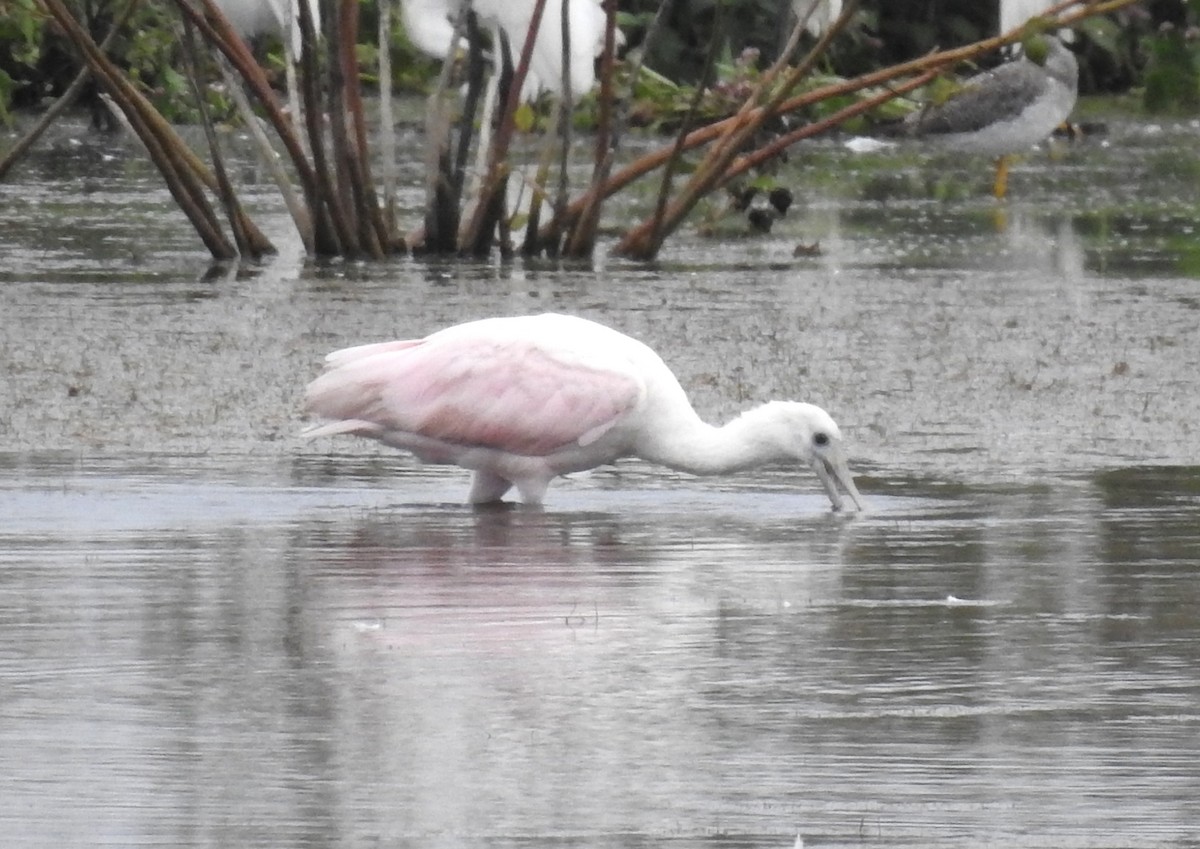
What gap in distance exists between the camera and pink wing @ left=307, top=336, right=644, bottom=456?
24.1 ft

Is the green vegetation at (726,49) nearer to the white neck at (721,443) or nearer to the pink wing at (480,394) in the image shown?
the pink wing at (480,394)

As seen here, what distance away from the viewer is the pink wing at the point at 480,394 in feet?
24.1

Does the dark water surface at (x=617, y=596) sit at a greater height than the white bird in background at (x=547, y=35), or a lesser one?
lesser

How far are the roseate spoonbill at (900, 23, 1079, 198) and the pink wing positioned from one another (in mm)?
10700

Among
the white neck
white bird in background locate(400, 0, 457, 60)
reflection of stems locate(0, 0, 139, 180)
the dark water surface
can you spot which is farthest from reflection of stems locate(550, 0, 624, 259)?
the white neck

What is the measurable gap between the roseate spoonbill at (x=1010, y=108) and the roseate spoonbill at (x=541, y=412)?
422 inches

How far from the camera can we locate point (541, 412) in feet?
24.2

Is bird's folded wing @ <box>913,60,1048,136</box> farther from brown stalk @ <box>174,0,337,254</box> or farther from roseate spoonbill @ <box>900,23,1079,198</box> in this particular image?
brown stalk @ <box>174,0,337,254</box>

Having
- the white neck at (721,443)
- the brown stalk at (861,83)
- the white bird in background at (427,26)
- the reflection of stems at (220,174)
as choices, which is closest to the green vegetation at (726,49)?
the white bird in background at (427,26)

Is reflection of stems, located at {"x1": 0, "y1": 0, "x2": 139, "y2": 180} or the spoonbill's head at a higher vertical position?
reflection of stems, located at {"x1": 0, "y1": 0, "x2": 139, "y2": 180}

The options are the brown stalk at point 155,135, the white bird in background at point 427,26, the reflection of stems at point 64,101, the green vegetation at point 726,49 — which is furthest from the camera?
the green vegetation at point 726,49

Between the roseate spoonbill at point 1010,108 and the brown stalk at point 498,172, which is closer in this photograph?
the brown stalk at point 498,172

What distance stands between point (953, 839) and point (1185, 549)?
2.59m

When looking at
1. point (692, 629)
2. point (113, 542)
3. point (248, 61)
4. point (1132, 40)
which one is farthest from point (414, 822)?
point (1132, 40)
